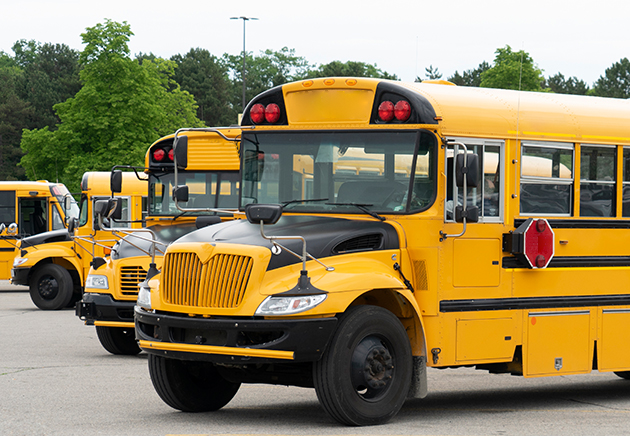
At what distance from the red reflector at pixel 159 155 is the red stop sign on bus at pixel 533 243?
6438 mm

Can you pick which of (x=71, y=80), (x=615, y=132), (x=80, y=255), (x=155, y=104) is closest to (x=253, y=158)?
(x=615, y=132)

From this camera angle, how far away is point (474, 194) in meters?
8.10

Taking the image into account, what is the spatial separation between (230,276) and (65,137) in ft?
129

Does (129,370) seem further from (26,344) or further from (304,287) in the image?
(304,287)

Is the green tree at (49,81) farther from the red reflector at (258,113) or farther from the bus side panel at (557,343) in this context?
the bus side panel at (557,343)

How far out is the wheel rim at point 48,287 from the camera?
19.9 metres

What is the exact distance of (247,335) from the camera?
23.3ft

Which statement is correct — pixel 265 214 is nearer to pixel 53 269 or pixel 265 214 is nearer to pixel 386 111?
pixel 386 111

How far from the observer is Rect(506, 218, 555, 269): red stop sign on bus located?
325 inches

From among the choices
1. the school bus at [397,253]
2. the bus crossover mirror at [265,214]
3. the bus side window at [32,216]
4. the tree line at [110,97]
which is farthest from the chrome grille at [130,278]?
the tree line at [110,97]

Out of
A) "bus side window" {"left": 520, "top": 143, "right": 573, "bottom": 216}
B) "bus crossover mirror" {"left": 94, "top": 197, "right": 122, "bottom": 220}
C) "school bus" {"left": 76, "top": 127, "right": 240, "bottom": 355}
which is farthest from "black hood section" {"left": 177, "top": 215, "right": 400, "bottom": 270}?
"school bus" {"left": 76, "top": 127, "right": 240, "bottom": 355}

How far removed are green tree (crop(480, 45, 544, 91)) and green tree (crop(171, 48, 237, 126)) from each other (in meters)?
30.2

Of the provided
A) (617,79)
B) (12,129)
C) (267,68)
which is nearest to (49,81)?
(12,129)

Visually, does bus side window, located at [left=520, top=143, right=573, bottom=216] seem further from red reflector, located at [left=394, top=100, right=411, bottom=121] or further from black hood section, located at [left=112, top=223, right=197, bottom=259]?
black hood section, located at [left=112, top=223, right=197, bottom=259]
